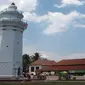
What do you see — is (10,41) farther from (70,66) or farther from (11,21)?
(70,66)

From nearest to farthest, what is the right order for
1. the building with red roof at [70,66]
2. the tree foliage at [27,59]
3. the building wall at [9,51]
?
the building wall at [9,51] → the building with red roof at [70,66] → the tree foliage at [27,59]

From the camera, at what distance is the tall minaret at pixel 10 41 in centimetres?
5206

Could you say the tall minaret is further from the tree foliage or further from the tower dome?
the tree foliage

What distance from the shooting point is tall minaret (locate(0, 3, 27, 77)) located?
52062mm

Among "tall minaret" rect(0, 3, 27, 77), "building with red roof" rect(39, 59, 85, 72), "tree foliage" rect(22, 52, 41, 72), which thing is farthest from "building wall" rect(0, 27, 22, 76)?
"tree foliage" rect(22, 52, 41, 72)

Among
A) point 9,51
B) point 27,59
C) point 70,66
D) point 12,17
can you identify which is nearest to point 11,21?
point 12,17

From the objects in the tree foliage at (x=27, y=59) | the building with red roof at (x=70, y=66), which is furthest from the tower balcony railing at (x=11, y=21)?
the tree foliage at (x=27, y=59)

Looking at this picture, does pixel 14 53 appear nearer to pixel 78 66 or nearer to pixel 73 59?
pixel 78 66

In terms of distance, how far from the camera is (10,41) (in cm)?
5262

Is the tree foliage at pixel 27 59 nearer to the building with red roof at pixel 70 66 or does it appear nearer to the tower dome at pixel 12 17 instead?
the building with red roof at pixel 70 66

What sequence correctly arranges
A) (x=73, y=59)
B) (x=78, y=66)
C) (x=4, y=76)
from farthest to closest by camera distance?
(x=73, y=59)
(x=78, y=66)
(x=4, y=76)

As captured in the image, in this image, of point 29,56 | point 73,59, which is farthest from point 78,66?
point 29,56

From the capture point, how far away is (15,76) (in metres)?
51.6

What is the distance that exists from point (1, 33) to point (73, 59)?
33.1 metres
